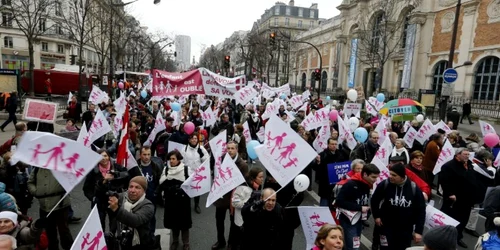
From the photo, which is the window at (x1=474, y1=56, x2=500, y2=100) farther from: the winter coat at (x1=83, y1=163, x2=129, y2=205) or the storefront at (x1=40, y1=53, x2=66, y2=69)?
the storefront at (x1=40, y1=53, x2=66, y2=69)

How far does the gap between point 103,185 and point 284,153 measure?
207 centimetres

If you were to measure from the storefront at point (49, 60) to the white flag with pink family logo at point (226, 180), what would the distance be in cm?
5379

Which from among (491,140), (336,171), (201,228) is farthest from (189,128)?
(491,140)

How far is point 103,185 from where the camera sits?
12.1ft

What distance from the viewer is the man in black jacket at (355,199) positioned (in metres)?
3.96

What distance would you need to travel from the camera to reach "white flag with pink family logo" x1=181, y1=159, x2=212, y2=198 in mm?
4547

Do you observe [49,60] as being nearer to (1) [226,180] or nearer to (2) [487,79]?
(2) [487,79]

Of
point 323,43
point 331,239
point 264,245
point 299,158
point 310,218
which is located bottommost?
point 264,245

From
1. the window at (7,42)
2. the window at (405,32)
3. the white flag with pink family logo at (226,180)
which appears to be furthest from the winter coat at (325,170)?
the window at (7,42)

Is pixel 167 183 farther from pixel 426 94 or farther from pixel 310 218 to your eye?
pixel 426 94

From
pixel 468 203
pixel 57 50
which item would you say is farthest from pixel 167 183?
pixel 57 50

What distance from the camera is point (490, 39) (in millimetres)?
24562

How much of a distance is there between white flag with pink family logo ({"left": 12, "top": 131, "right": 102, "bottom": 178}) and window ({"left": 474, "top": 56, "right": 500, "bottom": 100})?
94.0 feet

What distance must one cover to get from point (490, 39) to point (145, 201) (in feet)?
95.4
